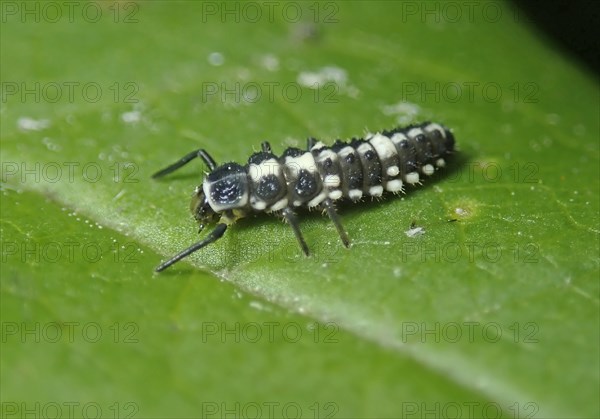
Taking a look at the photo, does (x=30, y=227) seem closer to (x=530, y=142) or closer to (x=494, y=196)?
(x=494, y=196)

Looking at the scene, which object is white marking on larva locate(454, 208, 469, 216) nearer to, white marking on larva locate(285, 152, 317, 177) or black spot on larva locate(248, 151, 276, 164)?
white marking on larva locate(285, 152, 317, 177)

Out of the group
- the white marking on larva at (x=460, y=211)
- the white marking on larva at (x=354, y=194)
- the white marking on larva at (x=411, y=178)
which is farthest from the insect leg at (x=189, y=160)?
the white marking on larva at (x=460, y=211)

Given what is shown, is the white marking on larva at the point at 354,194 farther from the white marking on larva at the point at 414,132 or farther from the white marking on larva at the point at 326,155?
the white marking on larva at the point at 414,132

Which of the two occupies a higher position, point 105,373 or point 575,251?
point 575,251

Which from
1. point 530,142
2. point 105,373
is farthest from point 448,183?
point 105,373

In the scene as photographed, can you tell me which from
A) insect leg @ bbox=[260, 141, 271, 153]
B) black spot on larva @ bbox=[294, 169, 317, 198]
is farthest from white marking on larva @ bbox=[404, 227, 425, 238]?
insect leg @ bbox=[260, 141, 271, 153]
